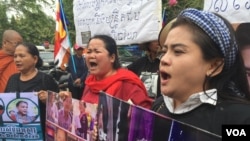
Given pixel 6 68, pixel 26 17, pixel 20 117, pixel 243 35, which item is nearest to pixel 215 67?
pixel 243 35

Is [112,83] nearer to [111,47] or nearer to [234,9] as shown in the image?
[111,47]

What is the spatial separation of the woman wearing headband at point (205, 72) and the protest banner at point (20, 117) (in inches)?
74.1

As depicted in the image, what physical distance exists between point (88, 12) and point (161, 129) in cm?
293

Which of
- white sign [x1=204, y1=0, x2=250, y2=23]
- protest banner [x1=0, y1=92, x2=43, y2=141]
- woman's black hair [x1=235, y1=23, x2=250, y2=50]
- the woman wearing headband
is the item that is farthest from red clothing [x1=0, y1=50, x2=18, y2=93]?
the woman wearing headband

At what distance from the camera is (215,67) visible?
1.49 m

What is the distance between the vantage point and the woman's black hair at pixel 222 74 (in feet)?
4.77

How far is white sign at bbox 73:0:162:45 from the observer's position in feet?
11.7

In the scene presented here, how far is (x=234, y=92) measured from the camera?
1.51 meters

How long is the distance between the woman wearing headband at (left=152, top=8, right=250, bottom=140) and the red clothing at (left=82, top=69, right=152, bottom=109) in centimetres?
129

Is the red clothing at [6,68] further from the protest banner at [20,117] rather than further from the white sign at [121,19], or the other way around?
the protest banner at [20,117]

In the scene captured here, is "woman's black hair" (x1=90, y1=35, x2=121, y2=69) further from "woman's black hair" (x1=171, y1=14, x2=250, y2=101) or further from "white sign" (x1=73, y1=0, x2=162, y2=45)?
"woman's black hair" (x1=171, y1=14, x2=250, y2=101)

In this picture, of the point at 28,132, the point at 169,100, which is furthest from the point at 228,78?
the point at 28,132

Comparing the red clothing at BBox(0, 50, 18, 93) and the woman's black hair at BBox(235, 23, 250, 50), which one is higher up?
the woman's black hair at BBox(235, 23, 250, 50)

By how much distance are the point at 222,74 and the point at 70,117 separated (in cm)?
132
